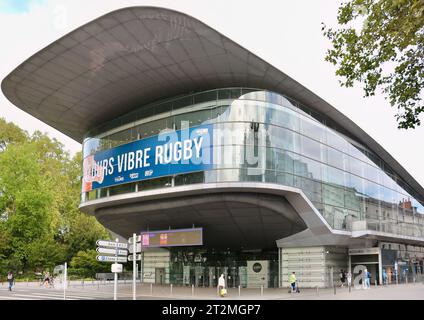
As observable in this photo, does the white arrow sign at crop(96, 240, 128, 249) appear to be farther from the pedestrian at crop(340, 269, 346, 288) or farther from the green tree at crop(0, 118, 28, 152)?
the green tree at crop(0, 118, 28, 152)

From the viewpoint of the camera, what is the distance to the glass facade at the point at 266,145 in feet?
94.8

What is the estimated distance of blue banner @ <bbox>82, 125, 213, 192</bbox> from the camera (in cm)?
2933

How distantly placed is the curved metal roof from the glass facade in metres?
0.95

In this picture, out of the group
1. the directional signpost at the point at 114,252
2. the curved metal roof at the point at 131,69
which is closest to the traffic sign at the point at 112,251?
the directional signpost at the point at 114,252

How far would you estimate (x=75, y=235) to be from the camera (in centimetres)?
5562

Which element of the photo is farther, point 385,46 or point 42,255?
point 42,255

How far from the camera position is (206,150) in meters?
29.1

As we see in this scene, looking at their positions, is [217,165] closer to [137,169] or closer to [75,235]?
[137,169]

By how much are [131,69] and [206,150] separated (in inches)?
263

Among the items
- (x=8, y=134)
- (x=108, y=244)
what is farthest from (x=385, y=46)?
(x=8, y=134)

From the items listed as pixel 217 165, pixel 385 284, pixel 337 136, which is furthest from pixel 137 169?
pixel 385 284

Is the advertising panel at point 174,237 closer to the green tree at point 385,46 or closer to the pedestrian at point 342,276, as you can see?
the pedestrian at point 342,276

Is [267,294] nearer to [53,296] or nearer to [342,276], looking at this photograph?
[342,276]

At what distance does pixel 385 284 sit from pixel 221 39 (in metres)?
22.7
